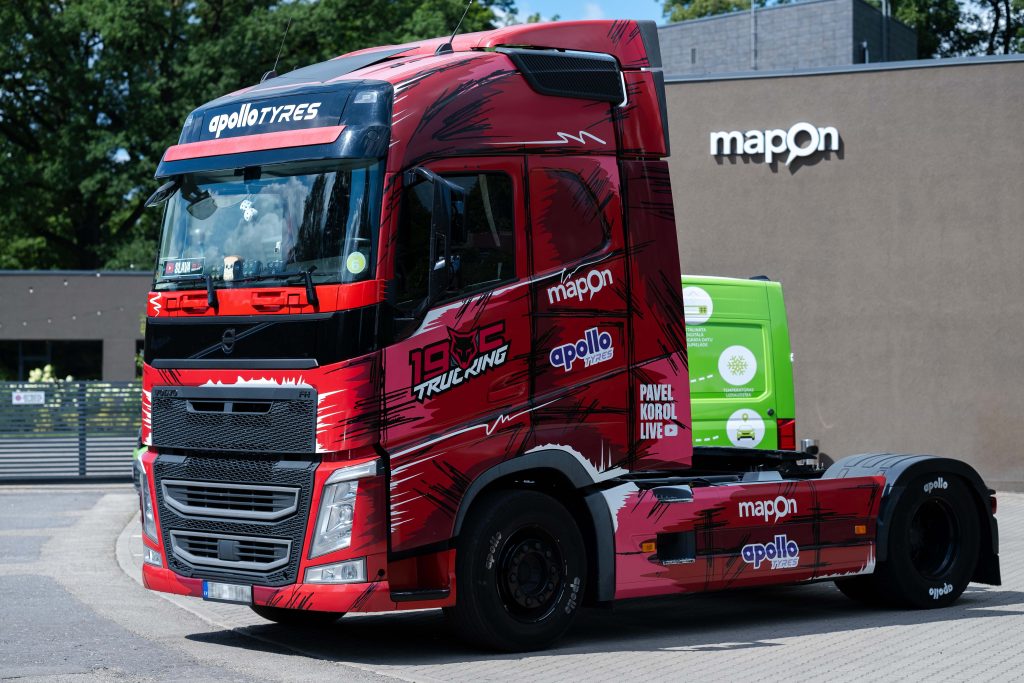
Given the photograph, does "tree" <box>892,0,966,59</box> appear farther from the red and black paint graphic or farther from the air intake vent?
the red and black paint graphic

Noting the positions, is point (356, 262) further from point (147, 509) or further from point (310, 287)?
point (147, 509)

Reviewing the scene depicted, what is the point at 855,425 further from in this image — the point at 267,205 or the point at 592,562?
the point at 267,205

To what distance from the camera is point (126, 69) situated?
162 ft

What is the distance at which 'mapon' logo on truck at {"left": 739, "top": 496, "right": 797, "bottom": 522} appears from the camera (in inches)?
388

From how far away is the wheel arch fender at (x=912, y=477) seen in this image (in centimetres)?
1075

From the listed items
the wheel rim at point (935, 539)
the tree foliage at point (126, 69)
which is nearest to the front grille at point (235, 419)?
the wheel rim at point (935, 539)

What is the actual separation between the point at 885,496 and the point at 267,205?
5.04 meters

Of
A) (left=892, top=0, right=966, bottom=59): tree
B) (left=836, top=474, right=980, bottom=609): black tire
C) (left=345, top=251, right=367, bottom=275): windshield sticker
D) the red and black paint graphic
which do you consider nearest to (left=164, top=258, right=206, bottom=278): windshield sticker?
(left=345, top=251, right=367, bottom=275): windshield sticker

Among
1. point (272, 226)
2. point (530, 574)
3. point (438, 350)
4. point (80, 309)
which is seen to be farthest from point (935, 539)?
point (80, 309)

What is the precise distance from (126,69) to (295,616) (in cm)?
4221

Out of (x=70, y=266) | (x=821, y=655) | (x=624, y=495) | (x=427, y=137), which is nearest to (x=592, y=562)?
(x=624, y=495)

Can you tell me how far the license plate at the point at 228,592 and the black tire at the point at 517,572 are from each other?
1148mm

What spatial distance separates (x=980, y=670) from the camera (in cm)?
833

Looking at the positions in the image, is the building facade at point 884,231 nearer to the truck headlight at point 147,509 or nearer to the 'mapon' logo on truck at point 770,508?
the 'mapon' logo on truck at point 770,508
